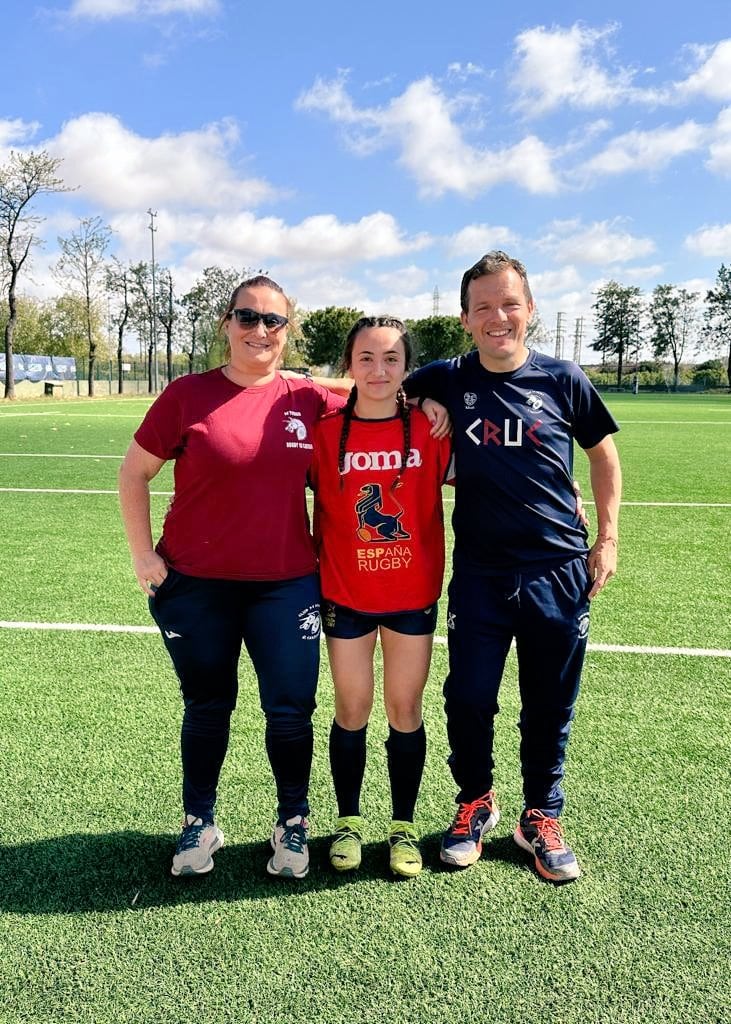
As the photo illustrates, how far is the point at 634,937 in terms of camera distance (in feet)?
7.68

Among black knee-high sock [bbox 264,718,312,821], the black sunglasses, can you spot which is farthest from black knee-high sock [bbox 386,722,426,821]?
the black sunglasses

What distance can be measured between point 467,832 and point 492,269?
6.44ft

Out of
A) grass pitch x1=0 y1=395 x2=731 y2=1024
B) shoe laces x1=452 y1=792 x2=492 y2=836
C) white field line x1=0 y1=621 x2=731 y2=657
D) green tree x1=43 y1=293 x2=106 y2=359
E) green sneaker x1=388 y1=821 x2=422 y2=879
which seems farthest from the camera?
green tree x1=43 y1=293 x2=106 y2=359

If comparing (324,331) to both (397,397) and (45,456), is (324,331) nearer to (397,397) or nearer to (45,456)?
(45,456)

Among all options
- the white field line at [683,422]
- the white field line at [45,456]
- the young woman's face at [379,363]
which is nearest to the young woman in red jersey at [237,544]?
the young woman's face at [379,363]

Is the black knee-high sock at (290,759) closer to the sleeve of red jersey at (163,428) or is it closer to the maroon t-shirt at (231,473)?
the maroon t-shirt at (231,473)

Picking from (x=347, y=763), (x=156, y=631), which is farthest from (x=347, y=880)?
(x=156, y=631)

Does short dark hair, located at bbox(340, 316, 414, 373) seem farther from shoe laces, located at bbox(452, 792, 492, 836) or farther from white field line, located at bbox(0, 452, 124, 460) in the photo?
white field line, located at bbox(0, 452, 124, 460)

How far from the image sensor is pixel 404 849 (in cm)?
268

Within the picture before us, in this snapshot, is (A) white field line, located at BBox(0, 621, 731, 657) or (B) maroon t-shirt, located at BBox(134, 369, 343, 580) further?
(A) white field line, located at BBox(0, 621, 731, 657)

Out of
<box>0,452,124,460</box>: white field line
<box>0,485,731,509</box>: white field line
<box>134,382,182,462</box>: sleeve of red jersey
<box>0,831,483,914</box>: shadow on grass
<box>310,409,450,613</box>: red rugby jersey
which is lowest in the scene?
<box>0,831,483,914</box>: shadow on grass

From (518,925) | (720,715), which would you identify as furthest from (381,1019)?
(720,715)

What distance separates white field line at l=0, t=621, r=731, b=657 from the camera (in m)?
4.68

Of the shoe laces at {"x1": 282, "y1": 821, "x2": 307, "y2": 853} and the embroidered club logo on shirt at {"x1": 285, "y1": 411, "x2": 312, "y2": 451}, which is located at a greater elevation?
the embroidered club logo on shirt at {"x1": 285, "y1": 411, "x2": 312, "y2": 451}
